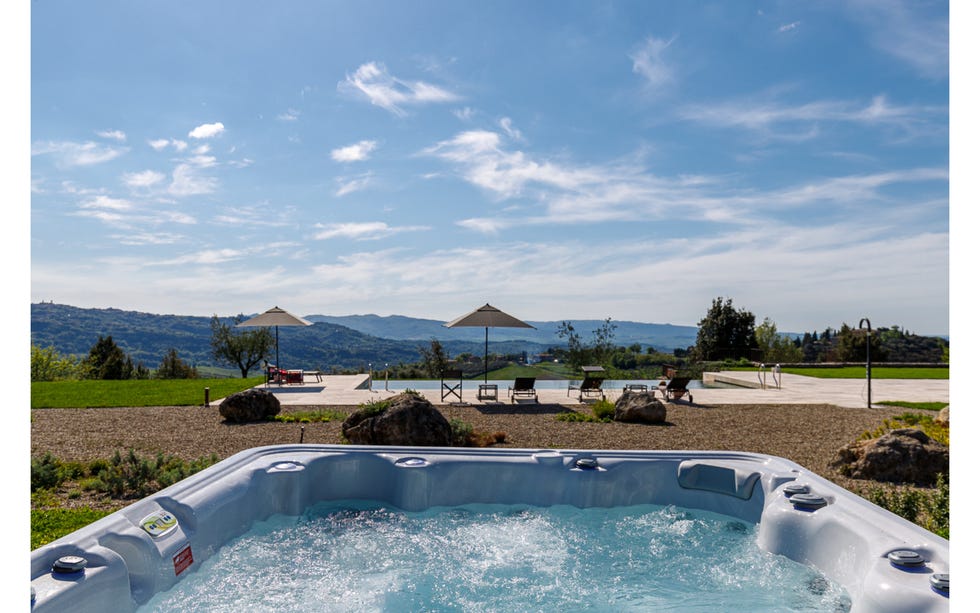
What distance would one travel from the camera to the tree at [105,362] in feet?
62.4

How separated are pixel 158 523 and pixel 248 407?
20.5ft

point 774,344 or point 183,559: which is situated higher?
point 774,344

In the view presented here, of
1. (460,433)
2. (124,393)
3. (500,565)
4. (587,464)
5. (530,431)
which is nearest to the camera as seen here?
(500,565)

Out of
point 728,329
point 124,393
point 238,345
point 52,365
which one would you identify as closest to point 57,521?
point 124,393

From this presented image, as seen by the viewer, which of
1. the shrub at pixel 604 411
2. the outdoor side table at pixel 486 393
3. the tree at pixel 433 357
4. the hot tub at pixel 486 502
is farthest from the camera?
the tree at pixel 433 357

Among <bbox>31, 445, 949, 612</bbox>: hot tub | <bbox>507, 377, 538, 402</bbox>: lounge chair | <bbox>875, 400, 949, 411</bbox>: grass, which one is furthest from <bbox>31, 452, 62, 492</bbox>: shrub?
<bbox>875, 400, 949, 411</bbox>: grass

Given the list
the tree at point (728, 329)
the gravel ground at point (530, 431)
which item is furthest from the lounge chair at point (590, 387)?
the tree at point (728, 329)

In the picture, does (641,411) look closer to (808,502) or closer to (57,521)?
(808,502)

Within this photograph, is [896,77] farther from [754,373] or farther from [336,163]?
[754,373]

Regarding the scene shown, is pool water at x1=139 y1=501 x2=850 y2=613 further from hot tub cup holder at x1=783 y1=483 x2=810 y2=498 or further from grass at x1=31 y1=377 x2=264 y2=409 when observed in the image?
grass at x1=31 y1=377 x2=264 y2=409

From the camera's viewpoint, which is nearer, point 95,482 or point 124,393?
point 95,482

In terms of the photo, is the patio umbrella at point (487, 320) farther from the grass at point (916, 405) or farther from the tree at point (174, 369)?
the tree at point (174, 369)

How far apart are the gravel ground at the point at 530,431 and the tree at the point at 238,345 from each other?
12950 millimetres

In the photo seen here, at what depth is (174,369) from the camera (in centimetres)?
2008
